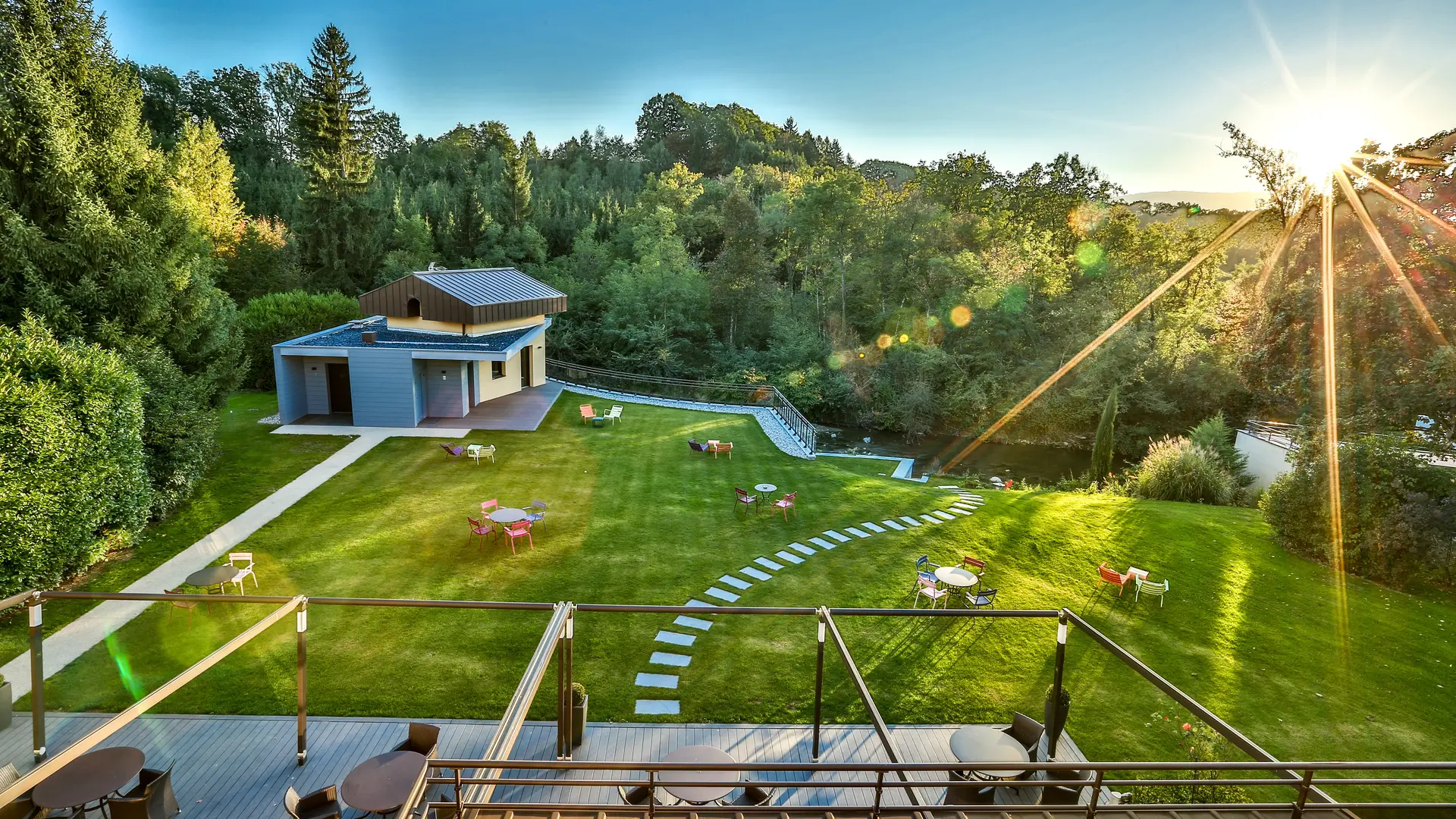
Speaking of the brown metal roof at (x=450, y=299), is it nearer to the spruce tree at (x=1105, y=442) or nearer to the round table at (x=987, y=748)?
the round table at (x=987, y=748)

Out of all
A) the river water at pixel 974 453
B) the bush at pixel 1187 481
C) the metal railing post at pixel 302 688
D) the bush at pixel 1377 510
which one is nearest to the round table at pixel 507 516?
the metal railing post at pixel 302 688

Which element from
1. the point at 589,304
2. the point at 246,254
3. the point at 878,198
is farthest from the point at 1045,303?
the point at 246,254

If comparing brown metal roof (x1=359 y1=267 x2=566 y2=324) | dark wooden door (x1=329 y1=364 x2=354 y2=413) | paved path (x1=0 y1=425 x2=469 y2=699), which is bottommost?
paved path (x1=0 y1=425 x2=469 y2=699)

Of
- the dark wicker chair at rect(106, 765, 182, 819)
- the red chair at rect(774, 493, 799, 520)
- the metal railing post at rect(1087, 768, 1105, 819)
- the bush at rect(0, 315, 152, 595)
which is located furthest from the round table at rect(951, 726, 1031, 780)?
the bush at rect(0, 315, 152, 595)

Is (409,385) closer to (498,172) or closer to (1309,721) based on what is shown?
(1309,721)

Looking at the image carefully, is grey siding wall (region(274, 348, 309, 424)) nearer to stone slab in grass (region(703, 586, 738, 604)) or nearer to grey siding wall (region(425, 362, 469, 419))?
grey siding wall (region(425, 362, 469, 419))

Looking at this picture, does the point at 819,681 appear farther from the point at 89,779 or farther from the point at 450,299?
the point at 450,299

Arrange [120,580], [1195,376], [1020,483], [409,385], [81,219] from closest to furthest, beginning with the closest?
[120,580] → [81,219] → [409,385] → [1020,483] → [1195,376]

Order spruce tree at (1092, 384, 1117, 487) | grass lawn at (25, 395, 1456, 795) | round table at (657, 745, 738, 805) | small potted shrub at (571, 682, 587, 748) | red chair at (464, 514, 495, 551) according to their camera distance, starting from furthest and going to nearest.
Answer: spruce tree at (1092, 384, 1117, 487), red chair at (464, 514, 495, 551), grass lawn at (25, 395, 1456, 795), small potted shrub at (571, 682, 587, 748), round table at (657, 745, 738, 805)
